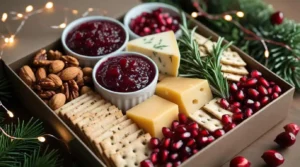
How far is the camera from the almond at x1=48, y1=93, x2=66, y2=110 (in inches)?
84.5

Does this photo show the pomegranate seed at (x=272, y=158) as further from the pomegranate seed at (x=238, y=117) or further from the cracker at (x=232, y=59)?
the cracker at (x=232, y=59)

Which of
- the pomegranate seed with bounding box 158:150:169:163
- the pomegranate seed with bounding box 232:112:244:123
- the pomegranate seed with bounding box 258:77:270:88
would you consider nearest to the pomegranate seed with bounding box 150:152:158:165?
the pomegranate seed with bounding box 158:150:169:163

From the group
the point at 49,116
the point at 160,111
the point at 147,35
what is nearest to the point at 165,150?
the point at 160,111

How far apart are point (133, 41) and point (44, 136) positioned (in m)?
0.55

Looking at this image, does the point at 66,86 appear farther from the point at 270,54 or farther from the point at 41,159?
the point at 270,54

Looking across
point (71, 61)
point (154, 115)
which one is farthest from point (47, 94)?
point (154, 115)

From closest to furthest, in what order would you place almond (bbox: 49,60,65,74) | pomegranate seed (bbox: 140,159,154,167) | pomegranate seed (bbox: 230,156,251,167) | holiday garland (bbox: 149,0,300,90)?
pomegranate seed (bbox: 140,159,154,167) → pomegranate seed (bbox: 230,156,251,167) → almond (bbox: 49,60,65,74) → holiday garland (bbox: 149,0,300,90)

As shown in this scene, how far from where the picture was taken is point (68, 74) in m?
2.23

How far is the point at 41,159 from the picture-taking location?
2014 mm

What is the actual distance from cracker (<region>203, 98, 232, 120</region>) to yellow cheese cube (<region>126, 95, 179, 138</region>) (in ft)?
0.43

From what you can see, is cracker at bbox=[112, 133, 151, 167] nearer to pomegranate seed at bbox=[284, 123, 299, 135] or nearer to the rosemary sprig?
the rosemary sprig

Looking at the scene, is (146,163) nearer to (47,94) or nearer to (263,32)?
(47,94)

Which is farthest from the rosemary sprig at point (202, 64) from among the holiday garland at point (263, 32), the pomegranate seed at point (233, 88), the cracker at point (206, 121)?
the holiday garland at point (263, 32)

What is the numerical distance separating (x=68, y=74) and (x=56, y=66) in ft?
0.21
